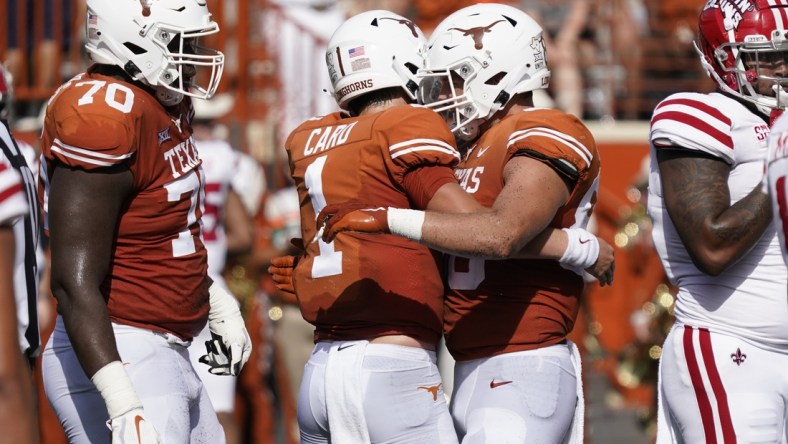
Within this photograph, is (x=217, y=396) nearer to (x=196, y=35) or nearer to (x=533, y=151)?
(x=196, y=35)

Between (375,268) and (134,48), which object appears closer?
(375,268)

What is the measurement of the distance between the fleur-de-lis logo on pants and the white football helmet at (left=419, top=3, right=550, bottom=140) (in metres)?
1.13

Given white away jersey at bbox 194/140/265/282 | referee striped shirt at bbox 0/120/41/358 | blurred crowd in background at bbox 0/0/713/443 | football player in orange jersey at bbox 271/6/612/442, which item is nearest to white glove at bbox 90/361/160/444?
referee striped shirt at bbox 0/120/41/358

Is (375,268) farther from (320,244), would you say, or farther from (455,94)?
(455,94)

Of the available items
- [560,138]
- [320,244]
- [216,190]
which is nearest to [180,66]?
[320,244]

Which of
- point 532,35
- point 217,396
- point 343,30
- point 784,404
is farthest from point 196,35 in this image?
point 217,396

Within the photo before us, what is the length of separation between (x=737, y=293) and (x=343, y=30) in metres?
1.57

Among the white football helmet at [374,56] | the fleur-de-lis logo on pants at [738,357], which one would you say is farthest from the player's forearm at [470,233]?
the fleur-de-lis logo on pants at [738,357]

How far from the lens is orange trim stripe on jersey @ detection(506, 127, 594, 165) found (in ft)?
12.6

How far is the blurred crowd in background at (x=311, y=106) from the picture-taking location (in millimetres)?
8258

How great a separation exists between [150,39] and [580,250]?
1.58 meters

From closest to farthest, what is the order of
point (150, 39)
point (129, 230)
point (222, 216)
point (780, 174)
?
1. point (780, 174)
2. point (129, 230)
3. point (150, 39)
4. point (222, 216)

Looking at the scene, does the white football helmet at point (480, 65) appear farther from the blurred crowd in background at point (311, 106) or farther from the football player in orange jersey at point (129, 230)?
the blurred crowd in background at point (311, 106)

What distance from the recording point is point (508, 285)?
405 centimetres
